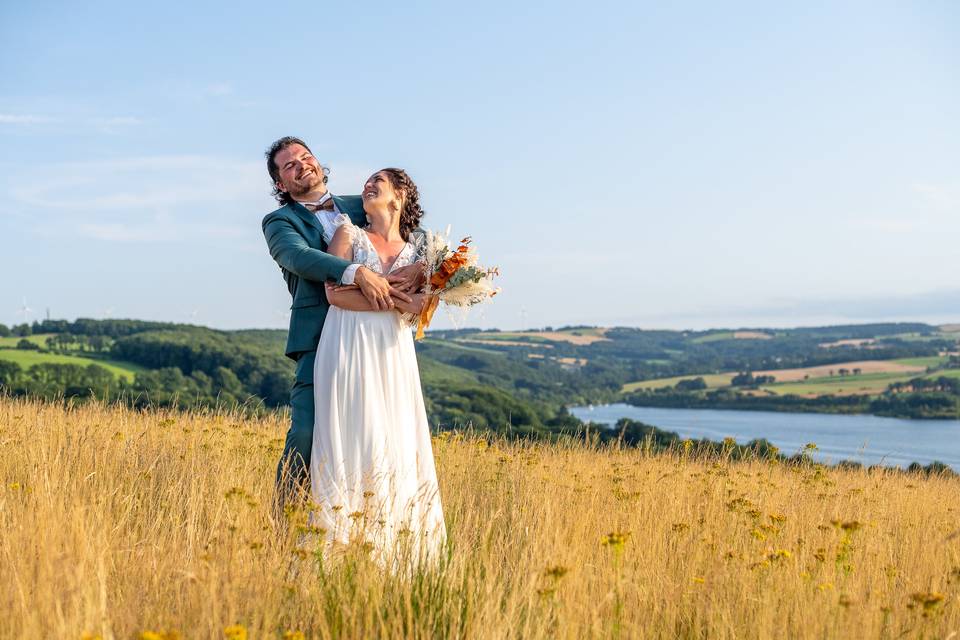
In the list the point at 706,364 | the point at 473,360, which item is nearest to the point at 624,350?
the point at 706,364

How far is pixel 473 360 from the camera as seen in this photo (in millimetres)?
96875

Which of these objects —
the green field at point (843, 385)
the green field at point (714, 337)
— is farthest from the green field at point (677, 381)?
the green field at point (714, 337)

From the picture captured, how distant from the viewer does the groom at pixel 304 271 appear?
16.0 ft

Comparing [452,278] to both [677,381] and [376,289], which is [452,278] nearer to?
[376,289]

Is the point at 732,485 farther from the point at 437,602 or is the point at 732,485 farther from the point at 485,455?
the point at 437,602

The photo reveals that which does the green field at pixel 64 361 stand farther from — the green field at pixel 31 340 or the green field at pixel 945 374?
the green field at pixel 945 374

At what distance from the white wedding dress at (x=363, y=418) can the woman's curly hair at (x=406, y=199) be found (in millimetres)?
303

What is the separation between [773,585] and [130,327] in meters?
68.0

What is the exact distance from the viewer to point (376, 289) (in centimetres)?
484

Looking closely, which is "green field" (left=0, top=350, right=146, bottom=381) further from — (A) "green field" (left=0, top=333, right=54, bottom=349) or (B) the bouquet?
(B) the bouquet

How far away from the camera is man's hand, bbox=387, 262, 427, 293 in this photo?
199 inches

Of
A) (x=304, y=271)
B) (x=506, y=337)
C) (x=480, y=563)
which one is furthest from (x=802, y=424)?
(x=304, y=271)

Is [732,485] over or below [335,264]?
below

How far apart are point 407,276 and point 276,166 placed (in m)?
1.21
